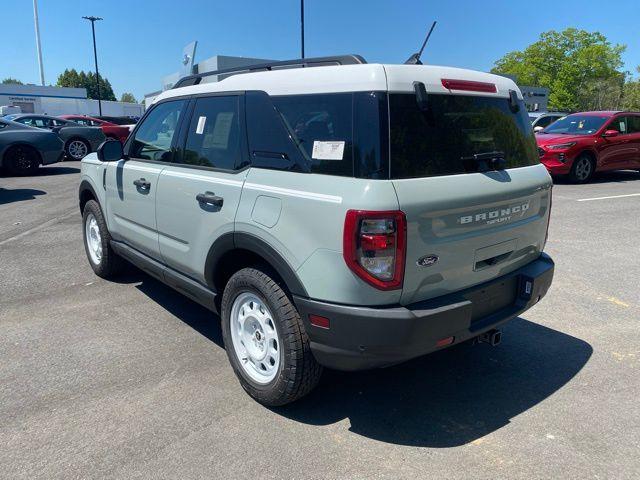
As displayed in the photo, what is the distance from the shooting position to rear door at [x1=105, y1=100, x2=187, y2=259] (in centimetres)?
393

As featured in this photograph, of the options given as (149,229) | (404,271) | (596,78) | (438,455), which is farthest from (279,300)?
(596,78)

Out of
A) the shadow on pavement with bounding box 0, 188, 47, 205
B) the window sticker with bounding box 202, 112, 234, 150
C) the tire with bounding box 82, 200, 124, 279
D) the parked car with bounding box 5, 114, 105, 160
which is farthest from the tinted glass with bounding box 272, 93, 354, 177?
the parked car with bounding box 5, 114, 105, 160

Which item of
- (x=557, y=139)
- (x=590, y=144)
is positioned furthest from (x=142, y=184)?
(x=590, y=144)

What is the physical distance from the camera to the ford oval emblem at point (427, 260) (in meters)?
2.49

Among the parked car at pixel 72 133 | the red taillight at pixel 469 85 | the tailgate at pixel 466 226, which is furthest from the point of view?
the parked car at pixel 72 133

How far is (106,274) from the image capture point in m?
5.29

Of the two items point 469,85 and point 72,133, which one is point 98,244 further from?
point 72,133

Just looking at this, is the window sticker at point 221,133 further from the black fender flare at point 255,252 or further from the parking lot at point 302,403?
the parking lot at point 302,403

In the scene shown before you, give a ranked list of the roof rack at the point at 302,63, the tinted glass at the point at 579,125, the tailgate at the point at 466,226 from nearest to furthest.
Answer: the tailgate at the point at 466,226
the roof rack at the point at 302,63
the tinted glass at the point at 579,125

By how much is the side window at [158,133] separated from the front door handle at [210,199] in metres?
0.74

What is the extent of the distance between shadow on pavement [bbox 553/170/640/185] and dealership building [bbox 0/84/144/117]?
181 feet

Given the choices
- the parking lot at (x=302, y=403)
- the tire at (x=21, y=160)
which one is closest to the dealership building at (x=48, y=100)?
the tire at (x=21, y=160)

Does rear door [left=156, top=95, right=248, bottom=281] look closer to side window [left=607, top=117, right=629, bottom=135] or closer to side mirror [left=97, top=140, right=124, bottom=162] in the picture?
side mirror [left=97, top=140, right=124, bottom=162]

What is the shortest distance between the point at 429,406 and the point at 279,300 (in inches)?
45.6
